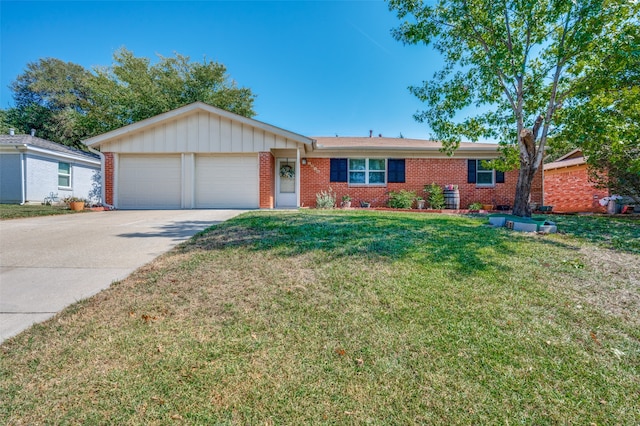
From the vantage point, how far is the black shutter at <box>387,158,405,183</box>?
13.4m

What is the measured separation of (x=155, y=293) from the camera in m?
3.14

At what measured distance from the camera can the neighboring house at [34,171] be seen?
46.0ft

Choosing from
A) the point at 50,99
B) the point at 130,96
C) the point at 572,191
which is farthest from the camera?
the point at 50,99

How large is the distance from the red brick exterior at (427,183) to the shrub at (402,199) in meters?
0.39

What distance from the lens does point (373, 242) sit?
4.72 meters

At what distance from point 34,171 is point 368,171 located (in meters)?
16.1

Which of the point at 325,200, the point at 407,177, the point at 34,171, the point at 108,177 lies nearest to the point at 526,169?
the point at 407,177

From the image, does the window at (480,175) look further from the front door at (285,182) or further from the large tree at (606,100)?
the front door at (285,182)

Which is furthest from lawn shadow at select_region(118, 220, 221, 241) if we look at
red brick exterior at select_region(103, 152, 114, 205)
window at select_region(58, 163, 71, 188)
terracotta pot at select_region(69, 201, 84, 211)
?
window at select_region(58, 163, 71, 188)

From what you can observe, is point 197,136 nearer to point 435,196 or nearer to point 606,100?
point 435,196

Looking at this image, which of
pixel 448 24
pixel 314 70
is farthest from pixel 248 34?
pixel 448 24

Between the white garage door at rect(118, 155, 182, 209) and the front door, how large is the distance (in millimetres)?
4000

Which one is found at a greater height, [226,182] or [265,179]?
[265,179]

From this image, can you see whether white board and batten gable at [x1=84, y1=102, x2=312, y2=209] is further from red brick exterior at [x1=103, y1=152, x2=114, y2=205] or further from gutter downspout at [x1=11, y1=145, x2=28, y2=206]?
gutter downspout at [x1=11, y1=145, x2=28, y2=206]
